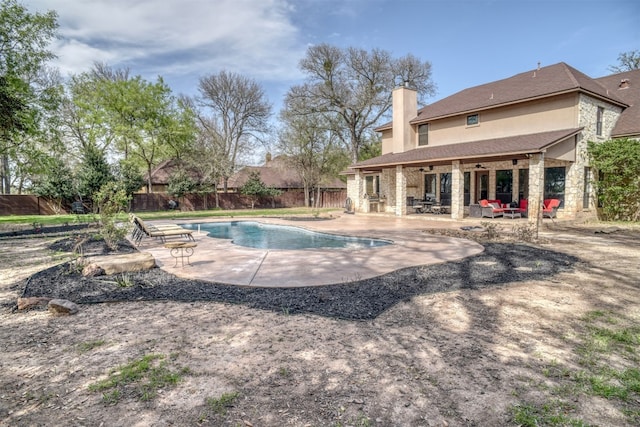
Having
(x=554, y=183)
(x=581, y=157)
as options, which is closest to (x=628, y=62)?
(x=554, y=183)

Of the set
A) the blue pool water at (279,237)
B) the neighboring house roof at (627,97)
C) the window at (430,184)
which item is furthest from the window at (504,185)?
the blue pool water at (279,237)

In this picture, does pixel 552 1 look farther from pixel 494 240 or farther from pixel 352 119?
pixel 352 119

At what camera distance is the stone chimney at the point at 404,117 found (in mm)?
20734

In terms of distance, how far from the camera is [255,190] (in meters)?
32.4

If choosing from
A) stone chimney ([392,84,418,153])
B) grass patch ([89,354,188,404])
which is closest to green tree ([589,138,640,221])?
stone chimney ([392,84,418,153])

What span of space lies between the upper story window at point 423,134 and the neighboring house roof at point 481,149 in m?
0.62

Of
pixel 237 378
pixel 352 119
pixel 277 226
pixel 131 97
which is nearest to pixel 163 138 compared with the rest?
pixel 131 97

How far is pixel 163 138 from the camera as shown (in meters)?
31.9

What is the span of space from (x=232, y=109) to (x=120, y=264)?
3100 centimetres

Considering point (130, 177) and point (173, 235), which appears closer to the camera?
point (173, 235)

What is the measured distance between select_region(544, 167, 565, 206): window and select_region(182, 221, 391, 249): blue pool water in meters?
11.3

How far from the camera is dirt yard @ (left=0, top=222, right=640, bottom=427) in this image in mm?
2469

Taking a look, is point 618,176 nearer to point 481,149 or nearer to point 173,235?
point 481,149

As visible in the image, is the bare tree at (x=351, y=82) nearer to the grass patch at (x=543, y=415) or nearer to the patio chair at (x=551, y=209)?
the patio chair at (x=551, y=209)
